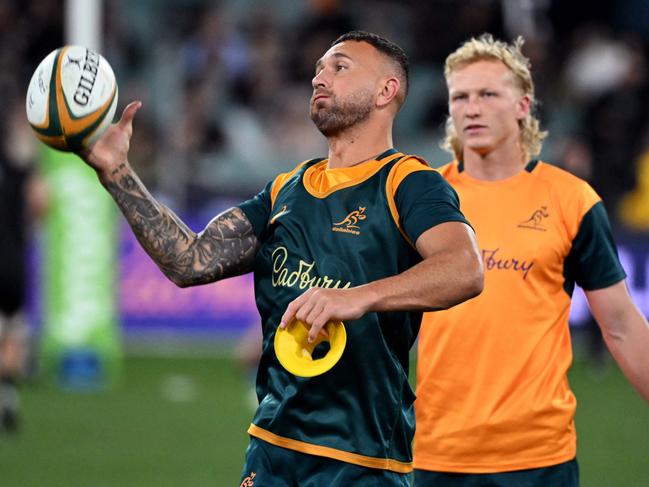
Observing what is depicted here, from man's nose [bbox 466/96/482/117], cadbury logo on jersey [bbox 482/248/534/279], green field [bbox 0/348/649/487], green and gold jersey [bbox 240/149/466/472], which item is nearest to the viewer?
green and gold jersey [bbox 240/149/466/472]

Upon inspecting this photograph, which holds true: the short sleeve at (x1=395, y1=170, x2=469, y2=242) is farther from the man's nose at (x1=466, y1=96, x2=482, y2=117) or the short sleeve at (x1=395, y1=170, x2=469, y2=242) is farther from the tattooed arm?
the man's nose at (x1=466, y1=96, x2=482, y2=117)

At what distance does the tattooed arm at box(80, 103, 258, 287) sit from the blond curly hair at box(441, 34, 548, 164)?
147 centimetres

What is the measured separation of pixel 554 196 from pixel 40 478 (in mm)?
4438

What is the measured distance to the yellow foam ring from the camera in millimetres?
3643

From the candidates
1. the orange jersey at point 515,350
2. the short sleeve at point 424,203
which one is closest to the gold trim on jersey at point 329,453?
the short sleeve at point 424,203

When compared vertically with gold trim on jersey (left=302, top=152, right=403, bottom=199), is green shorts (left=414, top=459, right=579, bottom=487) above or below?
below

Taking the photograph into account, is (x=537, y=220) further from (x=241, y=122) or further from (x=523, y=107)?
(x=241, y=122)

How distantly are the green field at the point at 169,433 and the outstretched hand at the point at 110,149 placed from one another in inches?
172

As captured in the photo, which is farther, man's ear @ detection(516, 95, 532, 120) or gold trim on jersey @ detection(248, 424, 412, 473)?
man's ear @ detection(516, 95, 532, 120)

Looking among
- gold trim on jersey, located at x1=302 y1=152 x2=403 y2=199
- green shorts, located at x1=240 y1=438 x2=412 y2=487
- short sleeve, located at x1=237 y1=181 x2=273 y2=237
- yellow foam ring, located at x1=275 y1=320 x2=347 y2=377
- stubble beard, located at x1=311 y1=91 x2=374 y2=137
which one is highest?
stubble beard, located at x1=311 y1=91 x2=374 y2=137

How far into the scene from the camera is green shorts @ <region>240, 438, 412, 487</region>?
393 cm

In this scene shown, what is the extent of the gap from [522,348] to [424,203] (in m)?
1.25

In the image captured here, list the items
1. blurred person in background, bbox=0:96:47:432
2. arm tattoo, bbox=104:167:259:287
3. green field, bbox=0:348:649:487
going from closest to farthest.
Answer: arm tattoo, bbox=104:167:259:287
green field, bbox=0:348:649:487
blurred person in background, bbox=0:96:47:432

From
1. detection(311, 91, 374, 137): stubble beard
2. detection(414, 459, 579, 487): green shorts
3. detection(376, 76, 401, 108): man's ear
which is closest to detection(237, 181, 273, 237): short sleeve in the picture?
detection(311, 91, 374, 137): stubble beard
